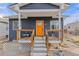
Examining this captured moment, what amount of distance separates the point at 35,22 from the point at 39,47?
0.73 m

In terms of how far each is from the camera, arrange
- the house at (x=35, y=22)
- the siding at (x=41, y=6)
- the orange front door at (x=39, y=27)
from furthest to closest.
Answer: the orange front door at (x=39, y=27) → the house at (x=35, y=22) → the siding at (x=41, y=6)

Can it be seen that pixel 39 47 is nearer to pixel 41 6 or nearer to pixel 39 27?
pixel 39 27

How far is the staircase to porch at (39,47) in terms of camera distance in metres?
6.24

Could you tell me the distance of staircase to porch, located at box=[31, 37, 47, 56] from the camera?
6.24 metres

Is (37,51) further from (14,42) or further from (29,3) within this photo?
(29,3)

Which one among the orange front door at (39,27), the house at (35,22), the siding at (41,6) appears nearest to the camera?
the siding at (41,6)

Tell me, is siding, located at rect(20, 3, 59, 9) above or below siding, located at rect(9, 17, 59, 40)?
above

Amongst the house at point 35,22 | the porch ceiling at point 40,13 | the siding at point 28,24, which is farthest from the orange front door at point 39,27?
the porch ceiling at point 40,13

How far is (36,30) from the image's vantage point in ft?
20.9

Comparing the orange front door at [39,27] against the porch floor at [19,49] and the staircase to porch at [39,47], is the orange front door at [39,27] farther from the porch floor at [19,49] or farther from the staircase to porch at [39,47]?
the porch floor at [19,49]

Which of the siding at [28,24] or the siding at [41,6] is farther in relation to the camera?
the siding at [28,24]

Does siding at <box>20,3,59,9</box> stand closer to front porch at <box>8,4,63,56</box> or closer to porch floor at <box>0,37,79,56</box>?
front porch at <box>8,4,63,56</box>

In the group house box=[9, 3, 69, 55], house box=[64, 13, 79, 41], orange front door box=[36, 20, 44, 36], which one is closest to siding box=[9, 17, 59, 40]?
house box=[9, 3, 69, 55]

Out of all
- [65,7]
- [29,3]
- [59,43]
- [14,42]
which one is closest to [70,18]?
[65,7]
